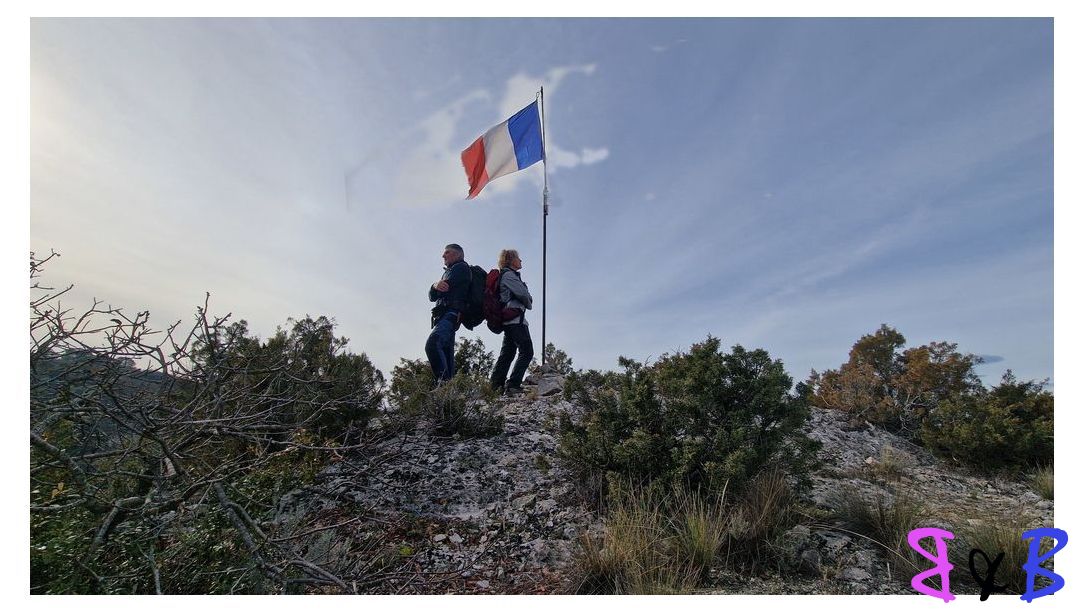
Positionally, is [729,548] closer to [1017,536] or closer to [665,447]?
[665,447]

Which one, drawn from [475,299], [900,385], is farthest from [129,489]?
[900,385]

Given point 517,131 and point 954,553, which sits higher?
point 517,131

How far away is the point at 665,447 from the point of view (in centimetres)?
420

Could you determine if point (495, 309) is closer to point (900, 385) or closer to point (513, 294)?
point (513, 294)

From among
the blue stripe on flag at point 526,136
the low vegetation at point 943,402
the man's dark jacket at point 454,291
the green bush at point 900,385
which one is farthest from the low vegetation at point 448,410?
the green bush at point 900,385

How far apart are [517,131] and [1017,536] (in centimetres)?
858

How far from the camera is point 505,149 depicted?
938 centimetres

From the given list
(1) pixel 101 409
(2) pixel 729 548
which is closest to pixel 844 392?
(2) pixel 729 548

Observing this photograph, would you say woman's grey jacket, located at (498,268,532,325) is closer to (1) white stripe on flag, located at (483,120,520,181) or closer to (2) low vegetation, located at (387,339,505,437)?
(2) low vegetation, located at (387,339,505,437)

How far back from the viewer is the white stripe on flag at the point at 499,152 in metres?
9.35

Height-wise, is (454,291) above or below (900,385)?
above

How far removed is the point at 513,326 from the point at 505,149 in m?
3.63

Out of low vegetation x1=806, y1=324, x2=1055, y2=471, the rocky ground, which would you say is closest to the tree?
the rocky ground

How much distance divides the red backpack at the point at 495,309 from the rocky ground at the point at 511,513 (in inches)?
71.2
